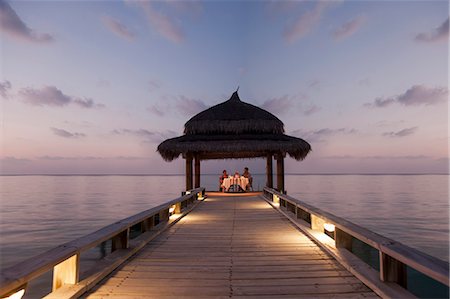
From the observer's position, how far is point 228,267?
3717mm

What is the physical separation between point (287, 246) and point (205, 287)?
2053mm

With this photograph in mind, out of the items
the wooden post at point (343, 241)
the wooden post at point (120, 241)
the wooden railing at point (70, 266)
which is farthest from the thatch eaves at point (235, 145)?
the wooden post at point (120, 241)

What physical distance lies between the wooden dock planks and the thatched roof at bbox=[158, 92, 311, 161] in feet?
22.9

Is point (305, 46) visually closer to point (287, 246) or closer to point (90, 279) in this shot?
point (287, 246)

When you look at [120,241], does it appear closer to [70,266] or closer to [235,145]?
[70,266]

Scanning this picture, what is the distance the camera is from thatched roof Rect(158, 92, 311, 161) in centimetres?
1277

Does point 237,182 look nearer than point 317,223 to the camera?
No

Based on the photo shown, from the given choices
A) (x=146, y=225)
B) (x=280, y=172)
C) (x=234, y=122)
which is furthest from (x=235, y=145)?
(x=146, y=225)

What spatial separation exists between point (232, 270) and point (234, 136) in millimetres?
9941

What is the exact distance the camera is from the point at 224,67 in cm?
3052

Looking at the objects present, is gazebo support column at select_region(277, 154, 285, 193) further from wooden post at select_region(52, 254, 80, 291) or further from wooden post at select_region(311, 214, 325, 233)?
wooden post at select_region(52, 254, 80, 291)

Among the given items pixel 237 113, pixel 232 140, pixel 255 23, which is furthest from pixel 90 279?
pixel 255 23

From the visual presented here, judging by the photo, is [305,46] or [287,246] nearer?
[287,246]

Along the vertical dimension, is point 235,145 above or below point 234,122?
below
